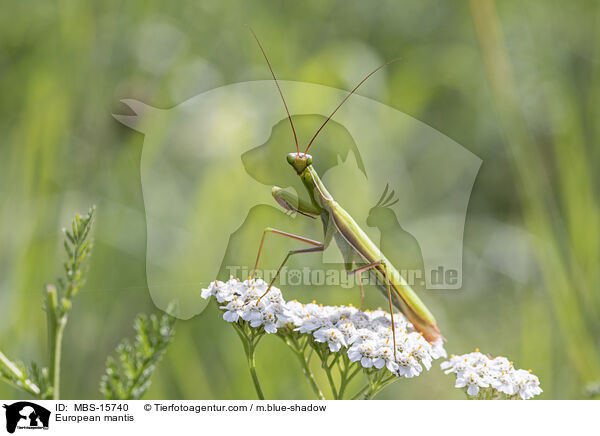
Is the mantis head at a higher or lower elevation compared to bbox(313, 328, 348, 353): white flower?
higher

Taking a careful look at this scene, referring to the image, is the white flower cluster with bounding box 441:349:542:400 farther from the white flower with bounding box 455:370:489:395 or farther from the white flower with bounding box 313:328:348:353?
the white flower with bounding box 313:328:348:353

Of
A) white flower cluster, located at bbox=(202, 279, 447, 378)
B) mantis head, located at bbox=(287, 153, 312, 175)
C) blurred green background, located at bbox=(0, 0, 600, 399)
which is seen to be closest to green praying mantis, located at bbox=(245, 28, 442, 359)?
mantis head, located at bbox=(287, 153, 312, 175)

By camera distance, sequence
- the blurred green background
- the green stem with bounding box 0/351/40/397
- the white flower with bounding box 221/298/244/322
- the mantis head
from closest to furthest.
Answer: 1. the green stem with bounding box 0/351/40/397
2. the white flower with bounding box 221/298/244/322
3. the mantis head
4. the blurred green background

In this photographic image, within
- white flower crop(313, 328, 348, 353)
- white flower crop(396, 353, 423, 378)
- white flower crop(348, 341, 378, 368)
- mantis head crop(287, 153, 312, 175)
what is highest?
mantis head crop(287, 153, 312, 175)

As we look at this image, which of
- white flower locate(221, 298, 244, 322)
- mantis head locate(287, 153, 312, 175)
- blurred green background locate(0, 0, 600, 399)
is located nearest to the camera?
white flower locate(221, 298, 244, 322)

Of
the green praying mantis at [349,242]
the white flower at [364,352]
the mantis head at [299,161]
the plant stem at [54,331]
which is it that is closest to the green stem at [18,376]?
the plant stem at [54,331]

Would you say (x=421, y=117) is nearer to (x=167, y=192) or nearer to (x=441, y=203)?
(x=441, y=203)

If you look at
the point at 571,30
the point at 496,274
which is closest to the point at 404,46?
the point at 571,30
